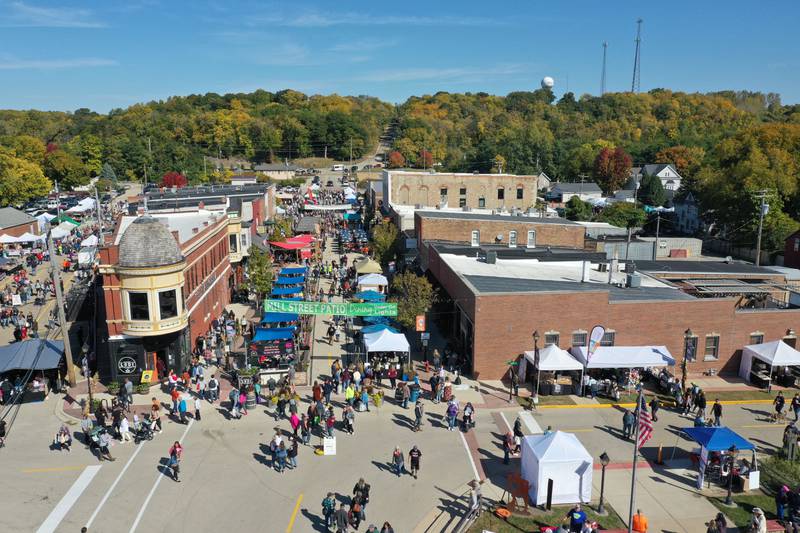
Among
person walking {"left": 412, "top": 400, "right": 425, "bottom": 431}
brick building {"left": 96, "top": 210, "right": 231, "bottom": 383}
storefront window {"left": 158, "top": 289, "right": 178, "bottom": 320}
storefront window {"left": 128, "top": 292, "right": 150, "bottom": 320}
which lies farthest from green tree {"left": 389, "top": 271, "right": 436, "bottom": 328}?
storefront window {"left": 128, "top": 292, "right": 150, "bottom": 320}

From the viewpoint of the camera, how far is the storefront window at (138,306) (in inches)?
1093

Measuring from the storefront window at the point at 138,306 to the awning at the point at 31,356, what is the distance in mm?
3999

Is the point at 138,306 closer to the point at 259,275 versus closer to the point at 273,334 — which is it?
the point at 273,334

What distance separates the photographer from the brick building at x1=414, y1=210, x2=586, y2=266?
48.8 meters

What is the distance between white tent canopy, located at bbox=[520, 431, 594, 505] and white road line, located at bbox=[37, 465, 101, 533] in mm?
14637

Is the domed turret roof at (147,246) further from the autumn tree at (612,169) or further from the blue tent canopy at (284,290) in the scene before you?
the autumn tree at (612,169)

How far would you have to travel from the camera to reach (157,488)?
19641 millimetres

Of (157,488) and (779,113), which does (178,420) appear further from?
(779,113)

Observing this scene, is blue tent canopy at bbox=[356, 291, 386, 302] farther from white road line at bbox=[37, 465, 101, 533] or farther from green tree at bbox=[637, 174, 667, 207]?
green tree at bbox=[637, 174, 667, 207]

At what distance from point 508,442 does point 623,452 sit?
4726mm

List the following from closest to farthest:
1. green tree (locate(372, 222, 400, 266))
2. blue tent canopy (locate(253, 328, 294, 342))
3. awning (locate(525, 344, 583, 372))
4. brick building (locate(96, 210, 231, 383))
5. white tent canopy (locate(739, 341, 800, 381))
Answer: awning (locate(525, 344, 583, 372)) < brick building (locate(96, 210, 231, 383)) < white tent canopy (locate(739, 341, 800, 381)) < blue tent canopy (locate(253, 328, 294, 342)) < green tree (locate(372, 222, 400, 266))

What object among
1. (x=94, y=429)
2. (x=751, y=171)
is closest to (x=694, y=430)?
(x=94, y=429)

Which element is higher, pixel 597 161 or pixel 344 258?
pixel 597 161

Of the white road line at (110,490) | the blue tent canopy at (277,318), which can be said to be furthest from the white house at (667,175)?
the white road line at (110,490)
